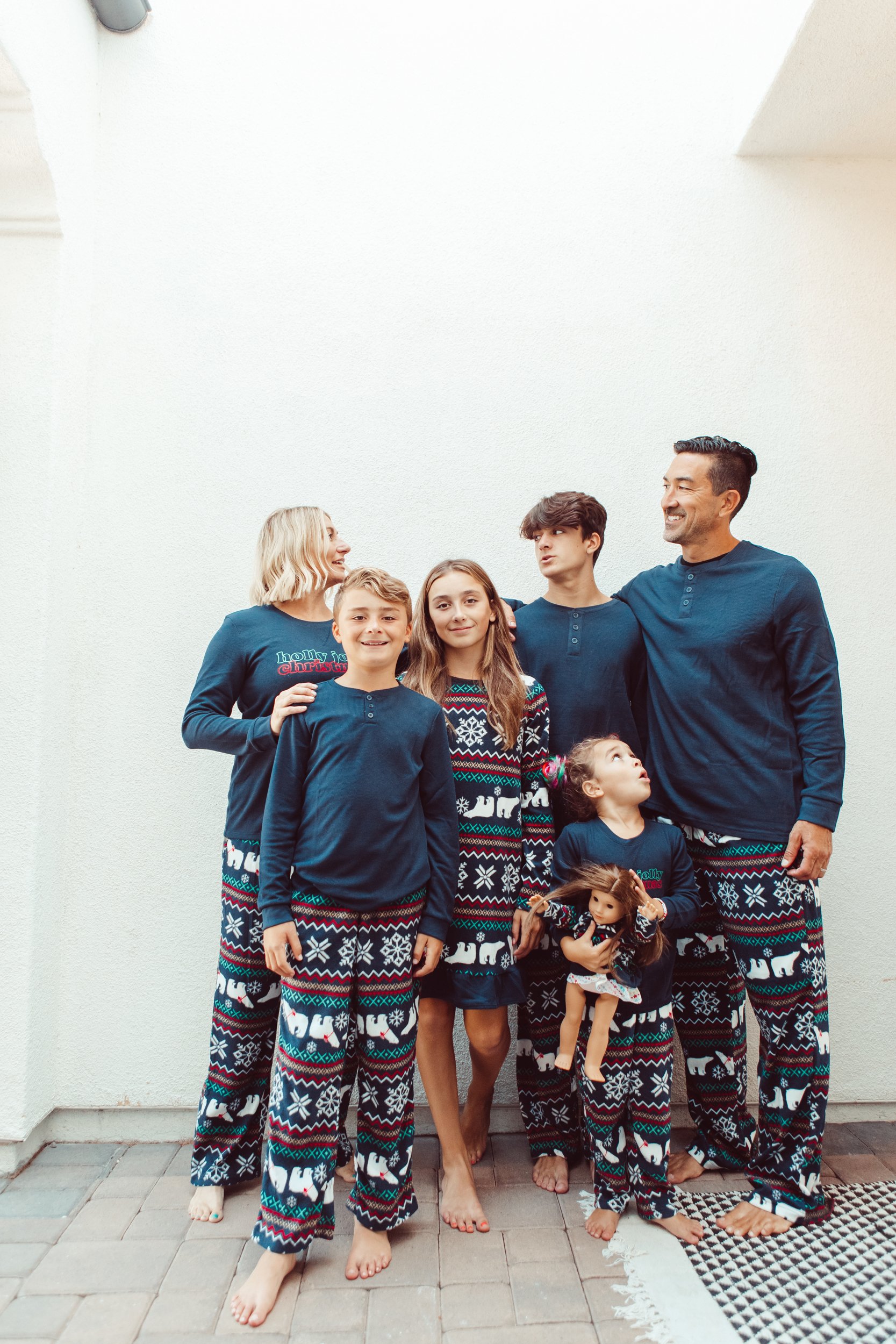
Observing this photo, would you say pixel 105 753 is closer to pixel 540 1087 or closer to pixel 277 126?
pixel 540 1087

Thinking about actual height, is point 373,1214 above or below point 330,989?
below

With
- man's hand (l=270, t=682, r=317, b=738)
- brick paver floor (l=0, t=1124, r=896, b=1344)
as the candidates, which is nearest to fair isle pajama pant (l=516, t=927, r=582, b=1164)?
brick paver floor (l=0, t=1124, r=896, b=1344)

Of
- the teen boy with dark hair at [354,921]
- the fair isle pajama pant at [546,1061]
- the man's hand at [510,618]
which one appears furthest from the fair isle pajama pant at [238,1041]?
the man's hand at [510,618]

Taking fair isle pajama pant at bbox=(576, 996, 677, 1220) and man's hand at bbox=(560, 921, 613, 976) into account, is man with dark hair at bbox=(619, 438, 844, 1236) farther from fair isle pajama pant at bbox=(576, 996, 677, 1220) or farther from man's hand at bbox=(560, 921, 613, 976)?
man's hand at bbox=(560, 921, 613, 976)

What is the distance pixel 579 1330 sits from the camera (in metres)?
1.81

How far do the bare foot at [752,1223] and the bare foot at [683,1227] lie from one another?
72 mm

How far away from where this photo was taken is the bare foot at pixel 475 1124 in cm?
246

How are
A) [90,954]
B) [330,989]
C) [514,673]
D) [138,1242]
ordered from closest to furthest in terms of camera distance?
[330,989]
[138,1242]
[514,673]
[90,954]

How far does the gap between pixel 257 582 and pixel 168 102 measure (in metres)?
1.80

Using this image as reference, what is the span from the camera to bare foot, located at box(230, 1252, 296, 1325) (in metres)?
1.83

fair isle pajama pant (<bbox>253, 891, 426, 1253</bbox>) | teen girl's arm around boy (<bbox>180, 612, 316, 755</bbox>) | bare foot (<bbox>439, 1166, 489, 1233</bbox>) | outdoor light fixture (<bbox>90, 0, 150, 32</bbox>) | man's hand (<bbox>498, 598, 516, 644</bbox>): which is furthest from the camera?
outdoor light fixture (<bbox>90, 0, 150, 32</bbox>)

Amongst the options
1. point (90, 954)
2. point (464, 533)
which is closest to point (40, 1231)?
point (90, 954)

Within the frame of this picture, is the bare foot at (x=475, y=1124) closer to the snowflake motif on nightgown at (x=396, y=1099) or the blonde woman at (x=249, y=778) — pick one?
the snowflake motif on nightgown at (x=396, y=1099)

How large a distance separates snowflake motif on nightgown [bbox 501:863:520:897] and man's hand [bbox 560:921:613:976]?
197 millimetres
